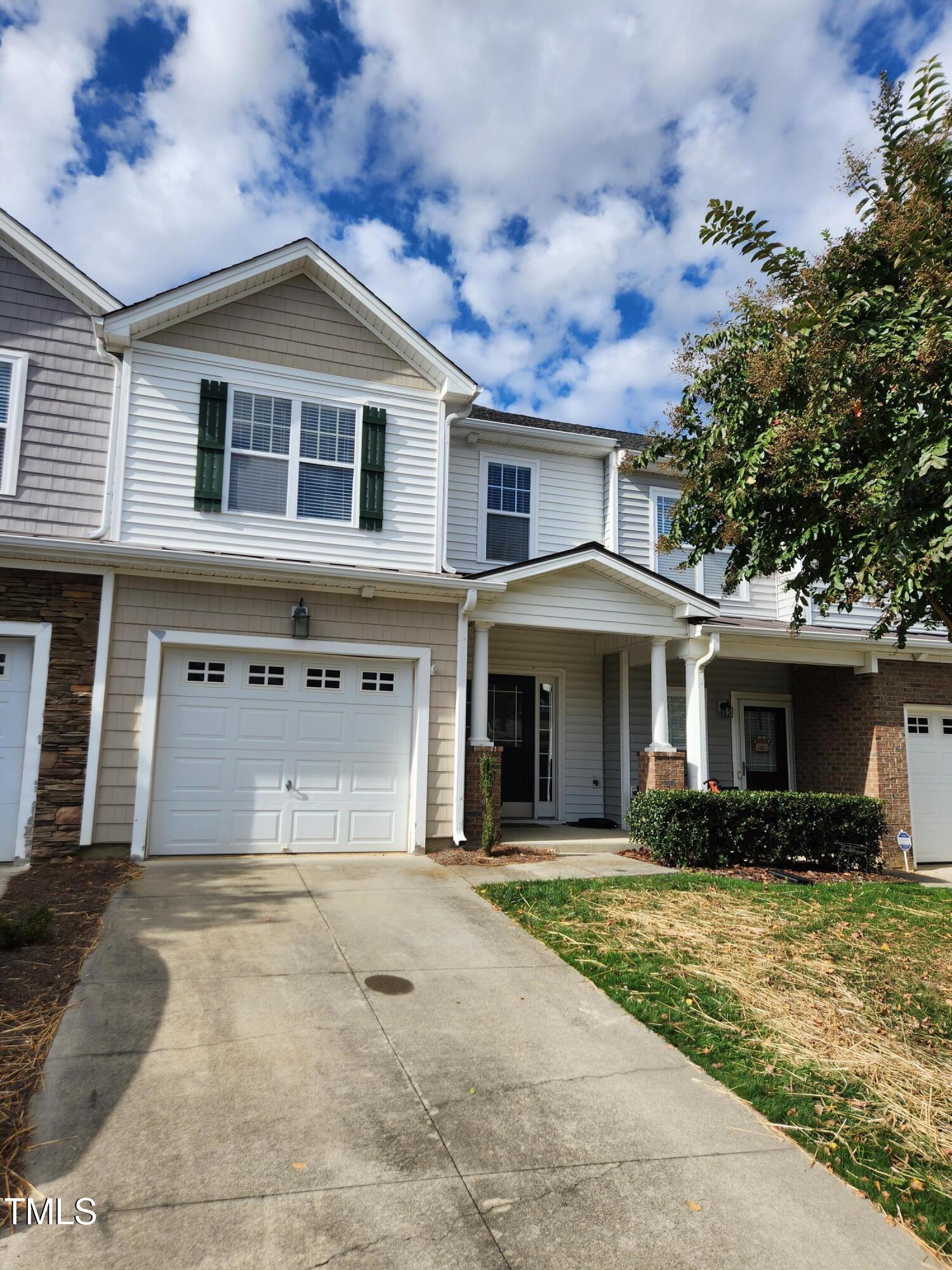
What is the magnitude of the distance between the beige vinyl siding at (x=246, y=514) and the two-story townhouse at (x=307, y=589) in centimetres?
3

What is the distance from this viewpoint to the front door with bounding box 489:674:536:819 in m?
13.2

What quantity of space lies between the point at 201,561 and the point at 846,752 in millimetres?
10611

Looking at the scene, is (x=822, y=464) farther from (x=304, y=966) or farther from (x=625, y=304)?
(x=625, y=304)

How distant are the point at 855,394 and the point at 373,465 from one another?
606 centimetres

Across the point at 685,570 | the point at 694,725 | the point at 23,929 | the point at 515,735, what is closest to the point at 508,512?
the point at 685,570

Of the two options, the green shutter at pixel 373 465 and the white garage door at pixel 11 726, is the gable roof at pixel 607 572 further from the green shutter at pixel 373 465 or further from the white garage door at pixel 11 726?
the white garage door at pixel 11 726

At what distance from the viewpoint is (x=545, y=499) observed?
12.9 meters

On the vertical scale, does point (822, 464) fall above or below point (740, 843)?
above

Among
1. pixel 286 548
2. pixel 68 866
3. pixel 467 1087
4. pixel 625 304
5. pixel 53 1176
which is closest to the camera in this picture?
pixel 53 1176

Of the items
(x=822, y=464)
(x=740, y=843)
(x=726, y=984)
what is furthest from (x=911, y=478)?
(x=740, y=843)

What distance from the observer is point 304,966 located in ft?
17.7

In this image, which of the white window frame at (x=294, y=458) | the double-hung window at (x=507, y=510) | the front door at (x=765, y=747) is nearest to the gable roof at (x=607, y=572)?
the double-hung window at (x=507, y=510)

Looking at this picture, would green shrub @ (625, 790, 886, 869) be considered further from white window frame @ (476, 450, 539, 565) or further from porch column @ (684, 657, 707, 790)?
white window frame @ (476, 450, 539, 565)

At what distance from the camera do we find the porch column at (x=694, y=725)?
11594mm
